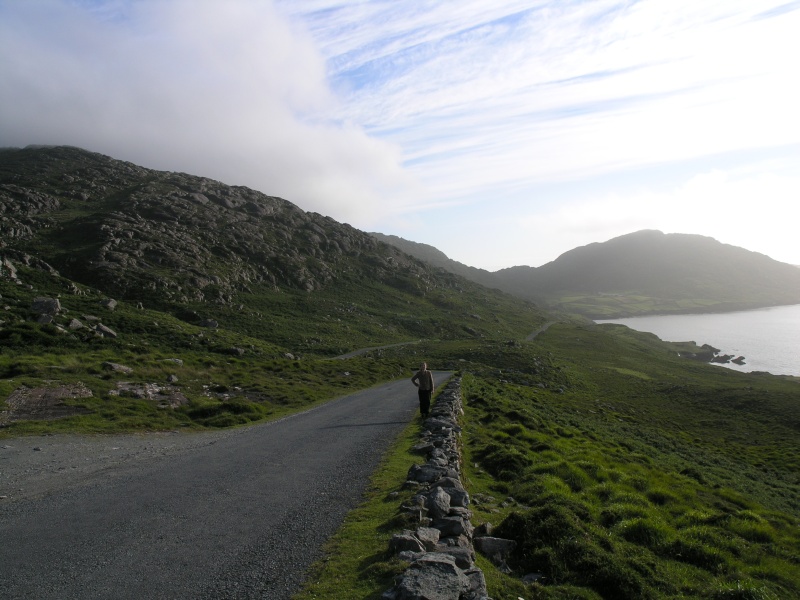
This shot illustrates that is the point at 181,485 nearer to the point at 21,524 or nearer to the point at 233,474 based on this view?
the point at 233,474

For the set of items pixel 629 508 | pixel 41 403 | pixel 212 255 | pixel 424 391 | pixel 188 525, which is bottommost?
pixel 629 508

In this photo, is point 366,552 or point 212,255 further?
point 212,255

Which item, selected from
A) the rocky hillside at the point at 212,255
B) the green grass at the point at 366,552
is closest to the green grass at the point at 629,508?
the green grass at the point at 366,552

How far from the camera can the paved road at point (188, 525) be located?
718cm

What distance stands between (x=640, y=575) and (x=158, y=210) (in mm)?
140080

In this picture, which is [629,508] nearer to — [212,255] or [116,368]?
[116,368]

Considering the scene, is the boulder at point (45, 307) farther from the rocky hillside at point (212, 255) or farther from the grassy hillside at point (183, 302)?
the rocky hillside at point (212, 255)

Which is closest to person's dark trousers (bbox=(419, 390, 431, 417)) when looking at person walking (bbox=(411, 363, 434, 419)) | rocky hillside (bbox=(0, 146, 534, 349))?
person walking (bbox=(411, 363, 434, 419))

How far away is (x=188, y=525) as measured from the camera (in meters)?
9.61

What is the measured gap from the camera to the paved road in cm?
718

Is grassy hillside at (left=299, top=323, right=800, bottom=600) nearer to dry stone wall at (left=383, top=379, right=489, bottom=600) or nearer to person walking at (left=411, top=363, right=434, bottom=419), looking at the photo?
dry stone wall at (left=383, top=379, right=489, bottom=600)

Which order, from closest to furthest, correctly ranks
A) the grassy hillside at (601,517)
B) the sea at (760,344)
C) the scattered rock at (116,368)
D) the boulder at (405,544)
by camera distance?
the boulder at (405,544) < the grassy hillside at (601,517) < the scattered rock at (116,368) < the sea at (760,344)

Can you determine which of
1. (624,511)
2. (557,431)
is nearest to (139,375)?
(557,431)

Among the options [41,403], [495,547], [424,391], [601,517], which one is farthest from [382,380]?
[495,547]
